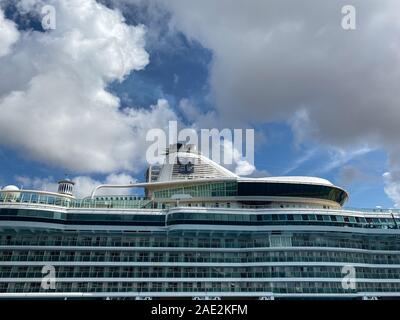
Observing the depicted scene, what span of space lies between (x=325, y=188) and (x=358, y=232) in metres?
10.6

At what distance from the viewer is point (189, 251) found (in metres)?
44.5

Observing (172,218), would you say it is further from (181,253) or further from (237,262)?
(237,262)

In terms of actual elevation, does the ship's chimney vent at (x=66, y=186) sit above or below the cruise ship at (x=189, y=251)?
above

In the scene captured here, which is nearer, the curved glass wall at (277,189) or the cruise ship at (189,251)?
the cruise ship at (189,251)

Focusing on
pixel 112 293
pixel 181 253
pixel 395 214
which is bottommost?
pixel 112 293

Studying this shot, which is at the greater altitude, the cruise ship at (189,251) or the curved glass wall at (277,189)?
the curved glass wall at (277,189)

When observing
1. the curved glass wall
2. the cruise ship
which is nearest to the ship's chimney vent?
the cruise ship

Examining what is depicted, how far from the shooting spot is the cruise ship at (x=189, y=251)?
4072 cm

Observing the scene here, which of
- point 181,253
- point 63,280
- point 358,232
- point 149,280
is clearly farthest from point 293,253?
point 63,280

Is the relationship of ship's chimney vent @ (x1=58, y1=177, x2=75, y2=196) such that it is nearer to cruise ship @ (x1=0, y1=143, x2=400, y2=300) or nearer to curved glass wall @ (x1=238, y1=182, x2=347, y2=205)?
cruise ship @ (x1=0, y1=143, x2=400, y2=300)

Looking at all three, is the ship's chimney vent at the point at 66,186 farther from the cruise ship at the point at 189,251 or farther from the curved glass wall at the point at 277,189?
the curved glass wall at the point at 277,189

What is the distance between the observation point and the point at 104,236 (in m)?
45.1

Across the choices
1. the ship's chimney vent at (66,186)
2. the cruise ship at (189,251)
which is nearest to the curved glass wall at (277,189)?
the cruise ship at (189,251)

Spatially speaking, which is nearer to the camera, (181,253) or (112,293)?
(112,293)
